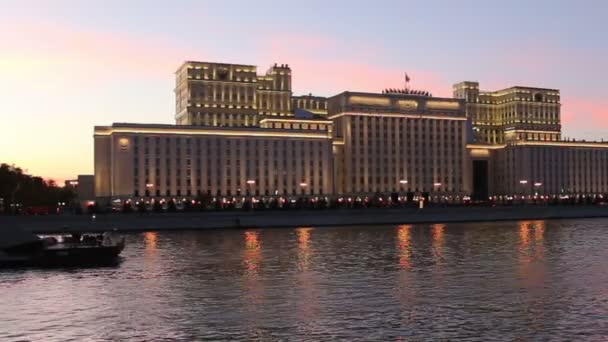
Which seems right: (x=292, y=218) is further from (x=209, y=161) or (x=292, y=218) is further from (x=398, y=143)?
(x=398, y=143)

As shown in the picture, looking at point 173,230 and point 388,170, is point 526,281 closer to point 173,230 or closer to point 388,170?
point 173,230

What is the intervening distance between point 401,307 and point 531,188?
179 metres

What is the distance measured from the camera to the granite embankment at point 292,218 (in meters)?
90.4

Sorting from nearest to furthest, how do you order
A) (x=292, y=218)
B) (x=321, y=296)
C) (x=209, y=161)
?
(x=321, y=296) < (x=292, y=218) < (x=209, y=161)

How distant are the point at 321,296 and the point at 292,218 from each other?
72.2m

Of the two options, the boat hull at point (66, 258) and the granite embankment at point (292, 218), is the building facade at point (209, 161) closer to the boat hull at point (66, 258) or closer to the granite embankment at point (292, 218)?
the granite embankment at point (292, 218)

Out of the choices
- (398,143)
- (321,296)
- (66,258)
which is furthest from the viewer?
(398,143)

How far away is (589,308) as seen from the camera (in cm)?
2797

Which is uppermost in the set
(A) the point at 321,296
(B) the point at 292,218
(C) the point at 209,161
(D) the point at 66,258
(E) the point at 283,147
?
(E) the point at 283,147

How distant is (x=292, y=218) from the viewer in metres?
104

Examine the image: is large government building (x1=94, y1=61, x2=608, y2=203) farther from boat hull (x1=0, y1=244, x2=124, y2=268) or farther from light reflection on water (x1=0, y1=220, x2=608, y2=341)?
boat hull (x1=0, y1=244, x2=124, y2=268)

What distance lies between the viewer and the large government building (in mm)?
154625

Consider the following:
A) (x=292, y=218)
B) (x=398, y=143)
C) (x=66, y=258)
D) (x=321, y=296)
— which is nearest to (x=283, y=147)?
(x=398, y=143)

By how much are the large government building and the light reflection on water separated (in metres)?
101
